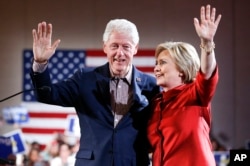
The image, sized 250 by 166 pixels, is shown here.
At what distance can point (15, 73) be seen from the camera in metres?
5.90

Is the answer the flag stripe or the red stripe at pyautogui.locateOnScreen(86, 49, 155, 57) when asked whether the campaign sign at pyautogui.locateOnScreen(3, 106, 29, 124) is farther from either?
the red stripe at pyautogui.locateOnScreen(86, 49, 155, 57)

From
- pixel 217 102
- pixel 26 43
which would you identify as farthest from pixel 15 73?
pixel 217 102

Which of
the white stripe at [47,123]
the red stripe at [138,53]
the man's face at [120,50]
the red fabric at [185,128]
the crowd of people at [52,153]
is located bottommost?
the crowd of people at [52,153]

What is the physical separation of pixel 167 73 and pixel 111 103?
0.25 meters

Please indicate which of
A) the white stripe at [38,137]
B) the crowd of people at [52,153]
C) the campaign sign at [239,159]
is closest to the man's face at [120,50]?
the campaign sign at [239,159]

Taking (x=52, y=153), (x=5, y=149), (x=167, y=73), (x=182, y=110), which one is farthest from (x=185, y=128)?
(x=52, y=153)

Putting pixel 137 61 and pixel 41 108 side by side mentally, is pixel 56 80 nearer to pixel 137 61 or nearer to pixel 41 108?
pixel 41 108

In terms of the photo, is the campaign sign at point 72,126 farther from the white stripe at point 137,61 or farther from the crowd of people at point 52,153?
the white stripe at point 137,61

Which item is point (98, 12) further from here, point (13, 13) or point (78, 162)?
point (78, 162)

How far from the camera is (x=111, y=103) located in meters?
2.03

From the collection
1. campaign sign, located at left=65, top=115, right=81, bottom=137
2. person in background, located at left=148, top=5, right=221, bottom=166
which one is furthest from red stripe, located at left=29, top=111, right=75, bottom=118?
person in background, located at left=148, top=5, right=221, bottom=166

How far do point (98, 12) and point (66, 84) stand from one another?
154 inches

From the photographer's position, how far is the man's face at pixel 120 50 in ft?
6.50

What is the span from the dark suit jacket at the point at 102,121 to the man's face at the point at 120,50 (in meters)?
0.08
